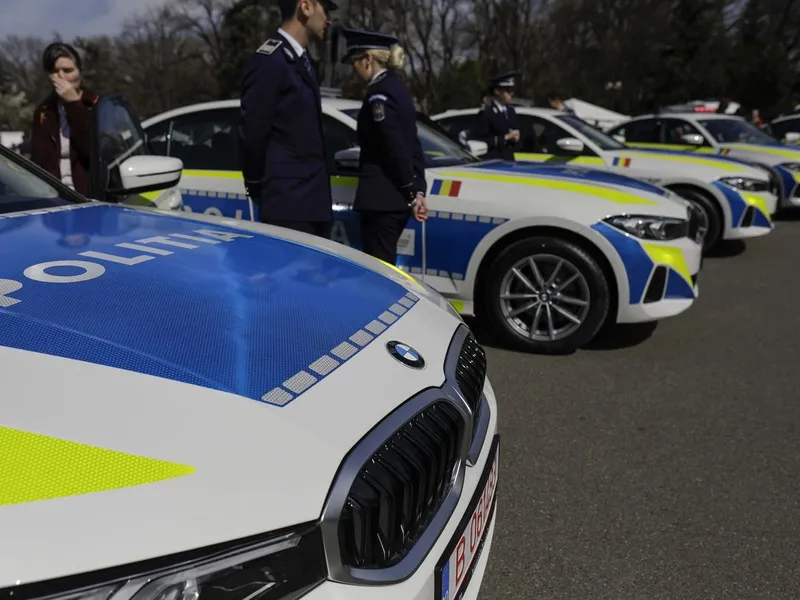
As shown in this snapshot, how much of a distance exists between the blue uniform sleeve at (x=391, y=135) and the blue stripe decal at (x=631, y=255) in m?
1.08

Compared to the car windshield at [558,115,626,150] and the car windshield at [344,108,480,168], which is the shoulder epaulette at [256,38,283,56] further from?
the car windshield at [558,115,626,150]

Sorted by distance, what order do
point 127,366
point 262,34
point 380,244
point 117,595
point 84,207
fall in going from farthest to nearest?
point 262,34 → point 380,244 → point 84,207 → point 127,366 → point 117,595

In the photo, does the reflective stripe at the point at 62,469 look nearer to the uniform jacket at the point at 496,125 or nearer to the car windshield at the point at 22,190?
the car windshield at the point at 22,190

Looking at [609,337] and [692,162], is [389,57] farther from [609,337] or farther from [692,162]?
[692,162]

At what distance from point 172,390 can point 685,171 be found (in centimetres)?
708

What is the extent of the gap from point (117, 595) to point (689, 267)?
3.93 metres

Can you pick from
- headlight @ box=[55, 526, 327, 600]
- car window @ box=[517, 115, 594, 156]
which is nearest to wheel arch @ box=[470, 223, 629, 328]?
headlight @ box=[55, 526, 327, 600]

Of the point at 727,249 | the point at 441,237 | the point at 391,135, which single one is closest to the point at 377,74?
the point at 391,135

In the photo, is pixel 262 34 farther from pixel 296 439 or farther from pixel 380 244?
pixel 296 439

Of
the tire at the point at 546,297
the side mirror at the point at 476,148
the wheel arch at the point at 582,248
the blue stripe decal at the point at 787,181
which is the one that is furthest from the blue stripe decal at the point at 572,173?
the blue stripe decal at the point at 787,181

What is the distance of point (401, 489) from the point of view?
131cm

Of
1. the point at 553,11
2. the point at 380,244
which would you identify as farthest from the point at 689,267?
the point at 553,11

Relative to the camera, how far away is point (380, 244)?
159 inches

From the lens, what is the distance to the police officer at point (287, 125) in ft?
10.8
